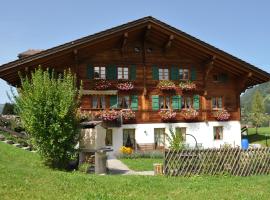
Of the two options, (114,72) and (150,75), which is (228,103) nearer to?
(150,75)

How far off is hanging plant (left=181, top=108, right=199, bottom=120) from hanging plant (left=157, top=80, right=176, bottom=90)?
2011mm

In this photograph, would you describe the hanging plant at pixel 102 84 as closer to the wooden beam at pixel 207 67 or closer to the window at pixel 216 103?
the wooden beam at pixel 207 67

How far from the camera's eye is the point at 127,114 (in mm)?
28641

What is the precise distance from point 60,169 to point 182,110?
51.6 feet

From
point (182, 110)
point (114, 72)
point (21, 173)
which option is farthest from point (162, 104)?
point (21, 173)

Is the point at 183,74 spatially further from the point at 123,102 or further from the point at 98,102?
the point at 98,102

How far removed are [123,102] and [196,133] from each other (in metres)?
6.16

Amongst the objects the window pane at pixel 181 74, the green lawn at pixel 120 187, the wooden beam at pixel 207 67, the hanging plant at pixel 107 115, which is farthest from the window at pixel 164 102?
the green lawn at pixel 120 187

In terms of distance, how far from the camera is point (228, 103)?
32.1 m

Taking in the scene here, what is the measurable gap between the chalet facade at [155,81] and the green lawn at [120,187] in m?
14.1

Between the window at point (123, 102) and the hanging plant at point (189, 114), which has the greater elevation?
the window at point (123, 102)

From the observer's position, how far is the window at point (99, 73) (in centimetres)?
2870

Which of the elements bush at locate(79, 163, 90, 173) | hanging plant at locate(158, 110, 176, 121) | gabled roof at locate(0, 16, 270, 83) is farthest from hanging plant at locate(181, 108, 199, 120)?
bush at locate(79, 163, 90, 173)

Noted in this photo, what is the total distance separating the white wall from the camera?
2883cm
